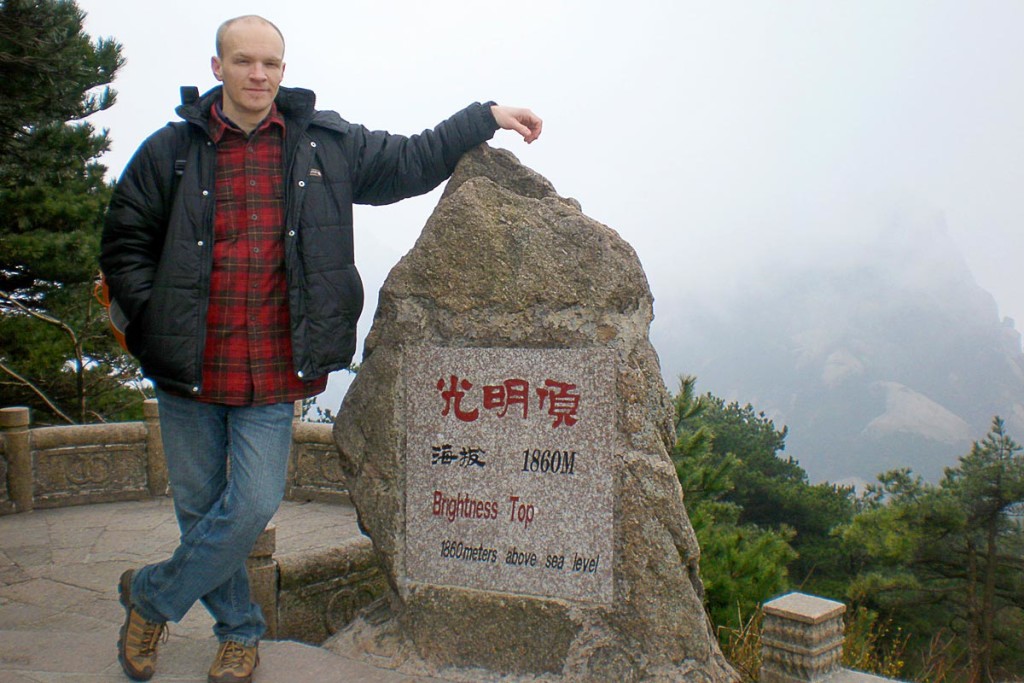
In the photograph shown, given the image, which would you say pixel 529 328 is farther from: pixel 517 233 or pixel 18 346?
pixel 18 346

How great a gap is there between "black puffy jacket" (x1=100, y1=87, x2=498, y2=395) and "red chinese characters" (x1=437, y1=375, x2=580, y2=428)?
0.46 metres

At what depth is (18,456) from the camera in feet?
21.9

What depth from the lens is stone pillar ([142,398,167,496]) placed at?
279 inches

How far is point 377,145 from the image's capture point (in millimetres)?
3139

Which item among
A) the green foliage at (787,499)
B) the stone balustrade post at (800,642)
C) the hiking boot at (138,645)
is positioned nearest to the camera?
the hiking boot at (138,645)

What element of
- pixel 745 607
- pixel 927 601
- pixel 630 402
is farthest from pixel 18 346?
pixel 927 601

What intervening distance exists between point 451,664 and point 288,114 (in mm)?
1947

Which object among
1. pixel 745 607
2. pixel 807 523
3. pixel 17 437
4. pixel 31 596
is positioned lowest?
pixel 807 523

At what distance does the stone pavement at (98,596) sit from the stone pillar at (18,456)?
133mm

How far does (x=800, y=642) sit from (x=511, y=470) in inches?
59.9

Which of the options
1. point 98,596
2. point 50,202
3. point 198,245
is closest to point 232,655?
point 198,245

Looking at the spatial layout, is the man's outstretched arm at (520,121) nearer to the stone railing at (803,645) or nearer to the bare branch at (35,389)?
the stone railing at (803,645)

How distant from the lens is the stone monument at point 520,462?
305 cm

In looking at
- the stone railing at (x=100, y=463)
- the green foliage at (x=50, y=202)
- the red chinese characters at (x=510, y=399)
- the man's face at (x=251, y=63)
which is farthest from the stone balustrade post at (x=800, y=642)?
the green foliage at (x=50, y=202)
